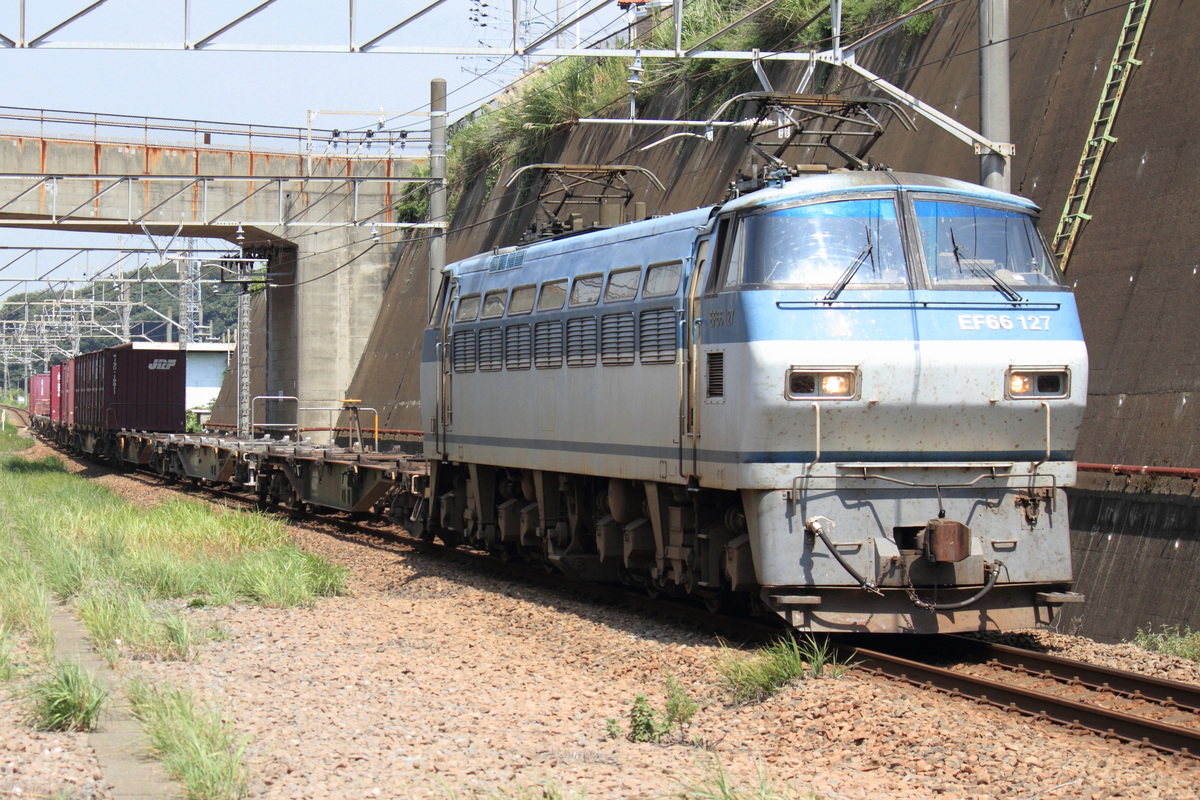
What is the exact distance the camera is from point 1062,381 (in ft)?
33.3

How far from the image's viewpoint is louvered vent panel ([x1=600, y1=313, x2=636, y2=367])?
39.5 feet

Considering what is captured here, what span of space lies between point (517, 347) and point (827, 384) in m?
5.31

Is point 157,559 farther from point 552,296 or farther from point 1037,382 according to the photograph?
point 1037,382

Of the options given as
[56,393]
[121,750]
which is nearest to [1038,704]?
[121,750]

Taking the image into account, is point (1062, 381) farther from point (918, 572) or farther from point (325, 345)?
point (325, 345)

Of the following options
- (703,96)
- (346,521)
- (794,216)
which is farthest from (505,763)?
(703,96)

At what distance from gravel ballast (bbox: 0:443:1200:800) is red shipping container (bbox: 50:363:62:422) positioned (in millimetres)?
43609

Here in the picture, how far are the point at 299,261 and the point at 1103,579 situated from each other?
29897 mm

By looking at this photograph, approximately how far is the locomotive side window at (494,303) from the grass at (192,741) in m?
7.33

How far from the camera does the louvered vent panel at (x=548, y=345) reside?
13445 mm

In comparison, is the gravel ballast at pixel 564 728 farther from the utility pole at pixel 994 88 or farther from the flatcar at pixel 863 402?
the utility pole at pixel 994 88

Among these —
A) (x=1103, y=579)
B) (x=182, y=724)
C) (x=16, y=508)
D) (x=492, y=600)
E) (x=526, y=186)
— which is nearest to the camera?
(x=182, y=724)

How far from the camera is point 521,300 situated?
1446 cm

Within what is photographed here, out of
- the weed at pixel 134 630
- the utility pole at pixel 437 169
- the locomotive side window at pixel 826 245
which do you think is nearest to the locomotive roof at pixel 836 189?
the locomotive side window at pixel 826 245
